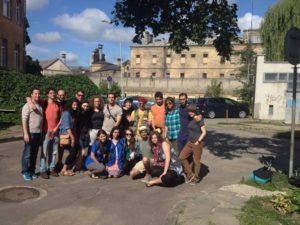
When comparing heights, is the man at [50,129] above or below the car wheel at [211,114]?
above

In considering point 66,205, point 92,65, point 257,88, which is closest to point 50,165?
point 66,205

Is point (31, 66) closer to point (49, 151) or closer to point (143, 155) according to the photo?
point (49, 151)

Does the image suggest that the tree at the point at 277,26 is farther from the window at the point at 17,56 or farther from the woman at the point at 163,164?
the woman at the point at 163,164

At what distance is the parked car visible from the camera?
106ft

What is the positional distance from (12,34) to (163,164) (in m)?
21.7

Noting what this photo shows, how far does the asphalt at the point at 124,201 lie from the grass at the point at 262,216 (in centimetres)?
13

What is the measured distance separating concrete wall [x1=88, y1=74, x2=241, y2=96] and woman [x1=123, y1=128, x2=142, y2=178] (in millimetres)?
45100

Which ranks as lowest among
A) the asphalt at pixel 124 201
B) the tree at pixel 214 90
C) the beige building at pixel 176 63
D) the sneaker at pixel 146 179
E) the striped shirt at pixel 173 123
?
the asphalt at pixel 124 201

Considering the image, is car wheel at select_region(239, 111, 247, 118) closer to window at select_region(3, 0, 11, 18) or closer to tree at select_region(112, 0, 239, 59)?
window at select_region(3, 0, 11, 18)

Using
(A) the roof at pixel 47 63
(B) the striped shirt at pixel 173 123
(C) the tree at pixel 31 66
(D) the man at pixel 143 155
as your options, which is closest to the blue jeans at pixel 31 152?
(D) the man at pixel 143 155

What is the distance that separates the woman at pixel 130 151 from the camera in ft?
29.8

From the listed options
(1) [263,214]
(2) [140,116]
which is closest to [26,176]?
(2) [140,116]

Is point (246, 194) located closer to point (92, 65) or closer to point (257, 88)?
point (257, 88)

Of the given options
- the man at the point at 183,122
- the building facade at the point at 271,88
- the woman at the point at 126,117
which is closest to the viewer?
the man at the point at 183,122
